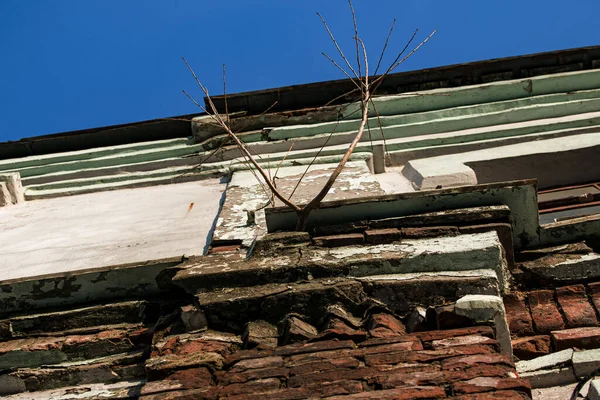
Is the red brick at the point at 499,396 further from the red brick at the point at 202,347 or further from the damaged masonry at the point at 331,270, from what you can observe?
the red brick at the point at 202,347

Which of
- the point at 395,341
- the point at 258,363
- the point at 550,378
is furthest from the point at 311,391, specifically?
the point at 550,378

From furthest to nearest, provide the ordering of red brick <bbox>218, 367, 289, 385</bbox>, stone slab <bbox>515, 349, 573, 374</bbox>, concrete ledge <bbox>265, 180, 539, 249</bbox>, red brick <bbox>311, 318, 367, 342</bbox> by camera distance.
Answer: concrete ledge <bbox>265, 180, 539, 249</bbox>, stone slab <bbox>515, 349, 573, 374</bbox>, red brick <bbox>311, 318, 367, 342</bbox>, red brick <bbox>218, 367, 289, 385</bbox>

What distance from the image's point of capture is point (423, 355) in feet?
10.3

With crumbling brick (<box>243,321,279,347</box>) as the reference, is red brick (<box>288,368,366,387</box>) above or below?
below

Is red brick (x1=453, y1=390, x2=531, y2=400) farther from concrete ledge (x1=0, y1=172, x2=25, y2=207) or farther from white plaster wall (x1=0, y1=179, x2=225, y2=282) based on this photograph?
concrete ledge (x1=0, y1=172, x2=25, y2=207)

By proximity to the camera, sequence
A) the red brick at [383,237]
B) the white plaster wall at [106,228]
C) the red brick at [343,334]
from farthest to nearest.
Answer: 1. the white plaster wall at [106,228]
2. the red brick at [383,237]
3. the red brick at [343,334]

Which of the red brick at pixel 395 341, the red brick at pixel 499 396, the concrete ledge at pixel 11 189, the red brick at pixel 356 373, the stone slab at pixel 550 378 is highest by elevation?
the concrete ledge at pixel 11 189

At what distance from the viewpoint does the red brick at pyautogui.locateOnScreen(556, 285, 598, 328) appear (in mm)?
3758

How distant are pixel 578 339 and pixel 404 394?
48.0 inches

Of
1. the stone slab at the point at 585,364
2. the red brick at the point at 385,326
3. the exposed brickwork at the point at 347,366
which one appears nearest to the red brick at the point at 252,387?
the exposed brickwork at the point at 347,366

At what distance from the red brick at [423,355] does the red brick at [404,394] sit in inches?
9.1

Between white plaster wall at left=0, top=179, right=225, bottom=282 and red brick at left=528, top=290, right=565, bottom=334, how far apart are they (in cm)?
206

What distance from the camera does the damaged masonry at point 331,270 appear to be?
3.23 metres

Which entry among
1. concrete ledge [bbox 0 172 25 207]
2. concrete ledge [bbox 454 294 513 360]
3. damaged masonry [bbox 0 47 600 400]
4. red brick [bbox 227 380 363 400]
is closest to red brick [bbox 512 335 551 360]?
damaged masonry [bbox 0 47 600 400]
